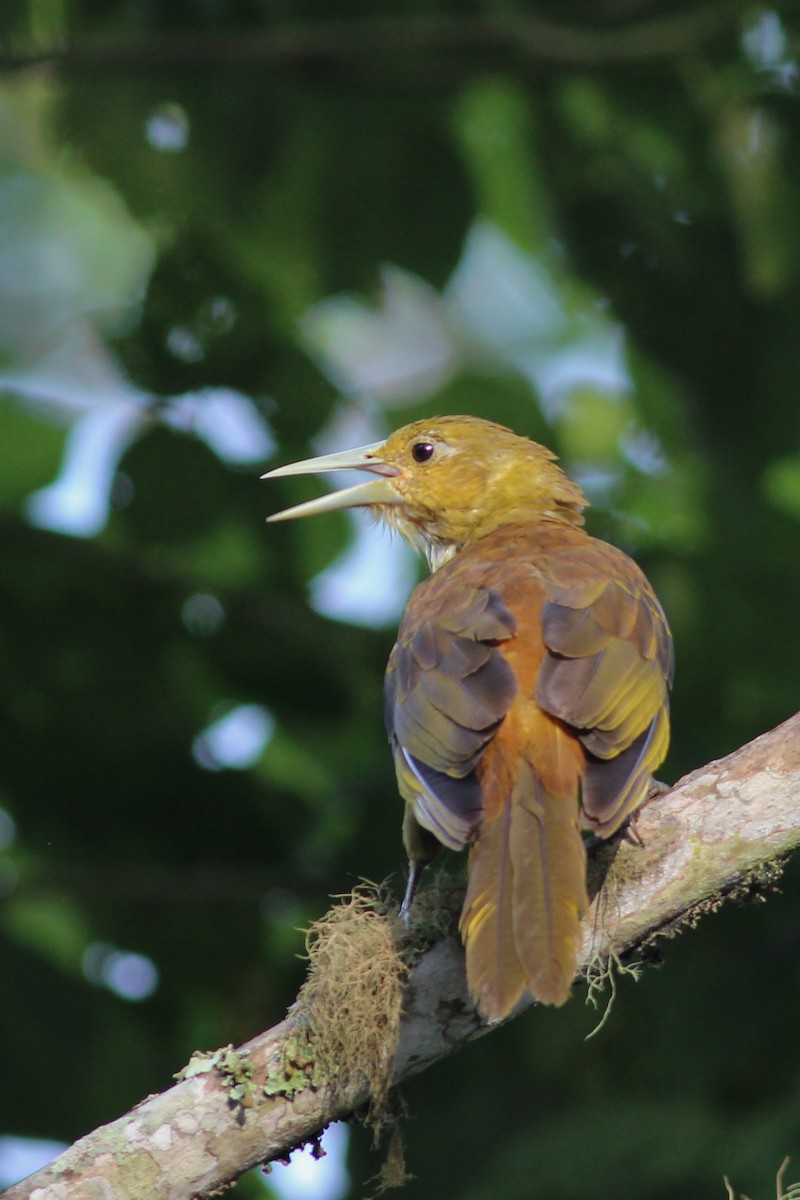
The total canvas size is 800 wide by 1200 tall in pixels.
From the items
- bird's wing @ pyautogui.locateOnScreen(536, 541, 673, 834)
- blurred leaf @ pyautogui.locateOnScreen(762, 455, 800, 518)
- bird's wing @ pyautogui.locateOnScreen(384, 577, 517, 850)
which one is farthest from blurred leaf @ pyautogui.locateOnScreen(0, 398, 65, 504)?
blurred leaf @ pyautogui.locateOnScreen(762, 455, 800, 518)

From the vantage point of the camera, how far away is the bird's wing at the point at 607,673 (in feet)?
11.1

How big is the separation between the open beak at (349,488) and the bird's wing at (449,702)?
984 mm

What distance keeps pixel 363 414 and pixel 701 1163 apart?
2.68m

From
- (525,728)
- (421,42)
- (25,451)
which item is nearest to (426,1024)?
(525,728)

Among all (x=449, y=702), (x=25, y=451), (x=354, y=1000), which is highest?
(x=25, y=451)

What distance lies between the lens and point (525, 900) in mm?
3123

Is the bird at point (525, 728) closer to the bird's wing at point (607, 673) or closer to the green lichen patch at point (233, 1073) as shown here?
the bird's wing at point (607, 673)

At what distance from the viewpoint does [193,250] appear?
5.32 metres

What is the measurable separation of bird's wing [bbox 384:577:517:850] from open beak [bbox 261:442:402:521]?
984mm

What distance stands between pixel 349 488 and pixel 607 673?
72.6 inches

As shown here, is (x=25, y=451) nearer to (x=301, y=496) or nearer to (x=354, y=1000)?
(x=301, y=496)

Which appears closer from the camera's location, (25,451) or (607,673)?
(607,673)

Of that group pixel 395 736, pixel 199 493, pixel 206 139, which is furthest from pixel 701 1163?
pixel 206 139

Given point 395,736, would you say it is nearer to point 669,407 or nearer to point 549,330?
point 669,407
